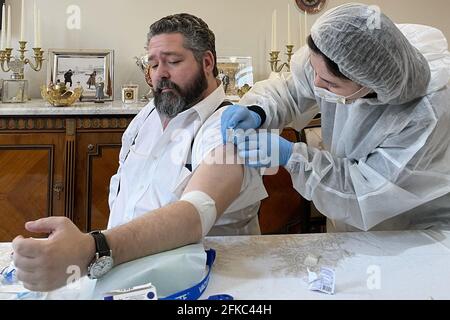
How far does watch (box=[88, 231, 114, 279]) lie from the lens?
2.48 feet

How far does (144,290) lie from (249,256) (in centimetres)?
32

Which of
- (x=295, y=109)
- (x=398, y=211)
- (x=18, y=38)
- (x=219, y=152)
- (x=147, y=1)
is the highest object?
(x=147, y=1)

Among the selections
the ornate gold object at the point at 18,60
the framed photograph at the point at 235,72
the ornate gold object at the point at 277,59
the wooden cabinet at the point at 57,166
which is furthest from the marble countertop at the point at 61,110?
the ornate gold object at the point at 277,59

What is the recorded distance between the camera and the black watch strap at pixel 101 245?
77cm

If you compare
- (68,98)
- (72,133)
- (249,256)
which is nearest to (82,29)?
(68,98)

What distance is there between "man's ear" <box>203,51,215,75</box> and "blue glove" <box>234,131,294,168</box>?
0.34 metres

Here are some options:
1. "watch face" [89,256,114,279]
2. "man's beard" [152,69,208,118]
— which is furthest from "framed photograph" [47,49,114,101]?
"watch face" [89,256,114,279]

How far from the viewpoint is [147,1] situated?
2.51m

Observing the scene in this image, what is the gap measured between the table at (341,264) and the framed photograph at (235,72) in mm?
1517

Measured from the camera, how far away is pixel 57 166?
6.71 feet

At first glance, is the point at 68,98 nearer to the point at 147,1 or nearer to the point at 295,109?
the point at 147,1

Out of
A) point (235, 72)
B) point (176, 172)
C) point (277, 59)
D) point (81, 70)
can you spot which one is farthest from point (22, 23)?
point (176, 172)

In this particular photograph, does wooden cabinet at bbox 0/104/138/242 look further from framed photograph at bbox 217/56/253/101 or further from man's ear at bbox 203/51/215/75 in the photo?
man's ear at bbox 203/51/215/75

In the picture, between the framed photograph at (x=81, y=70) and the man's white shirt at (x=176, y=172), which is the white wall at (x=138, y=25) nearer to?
the framed photograph at (x=81, y=70)
